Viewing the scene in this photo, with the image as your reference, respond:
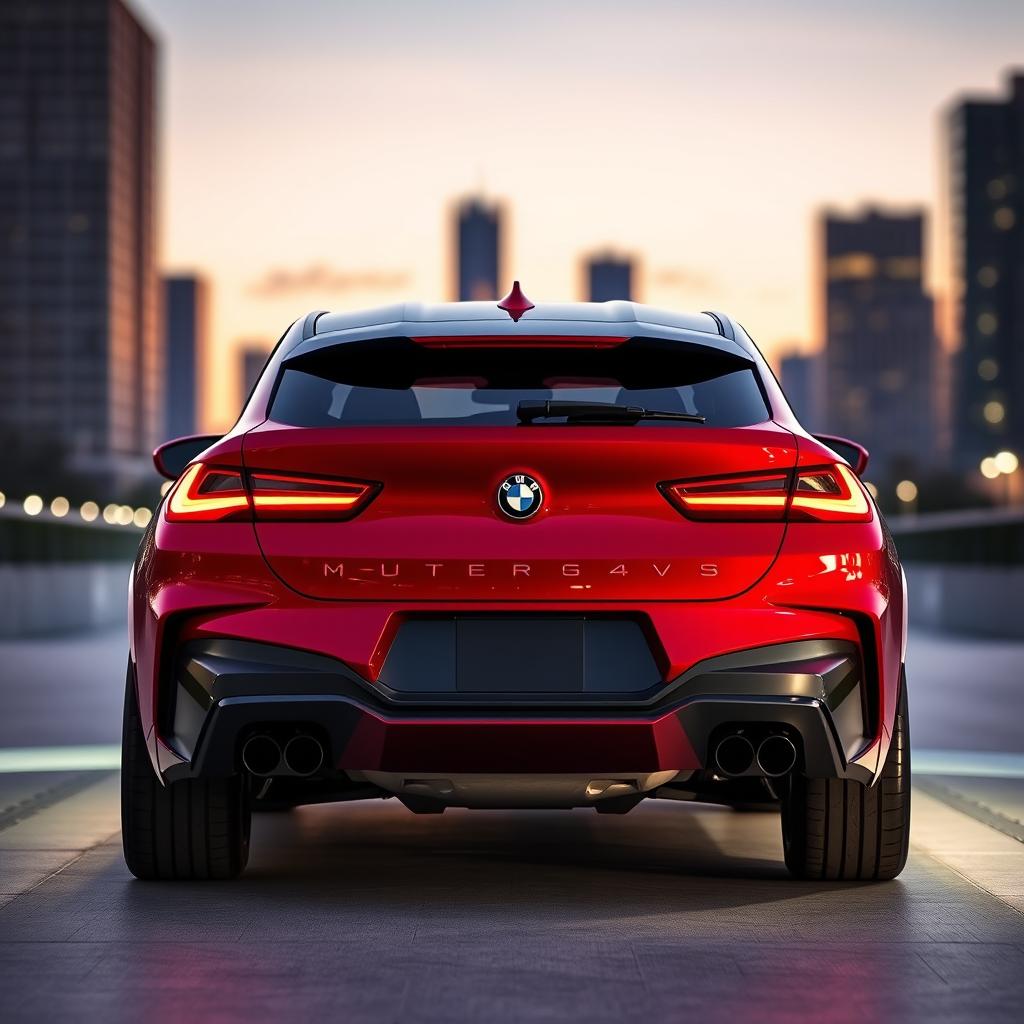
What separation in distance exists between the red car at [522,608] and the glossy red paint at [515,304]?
726 millimetres

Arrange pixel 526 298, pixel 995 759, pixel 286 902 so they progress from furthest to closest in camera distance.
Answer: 1. pixel 995 759
2. pixel 526 298
3. pixel 286 902

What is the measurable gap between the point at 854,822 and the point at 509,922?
1.14 m

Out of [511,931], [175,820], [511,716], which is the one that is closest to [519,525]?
[511,716]

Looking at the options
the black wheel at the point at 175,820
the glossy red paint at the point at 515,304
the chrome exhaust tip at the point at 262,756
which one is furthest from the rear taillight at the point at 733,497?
the black wheel at the point at 175,820

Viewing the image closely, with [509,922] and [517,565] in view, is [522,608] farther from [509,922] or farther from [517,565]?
[509,922]

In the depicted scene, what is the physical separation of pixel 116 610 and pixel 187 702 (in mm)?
32502

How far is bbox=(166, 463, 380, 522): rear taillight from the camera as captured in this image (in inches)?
222

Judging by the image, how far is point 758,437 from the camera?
573 cm

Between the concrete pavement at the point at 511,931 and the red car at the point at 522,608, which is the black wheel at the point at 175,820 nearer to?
the concrete pavement at the point at 511,931

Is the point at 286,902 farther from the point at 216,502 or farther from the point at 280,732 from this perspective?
the point at 216,502

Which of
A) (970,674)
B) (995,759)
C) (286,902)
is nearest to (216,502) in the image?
(286,902)

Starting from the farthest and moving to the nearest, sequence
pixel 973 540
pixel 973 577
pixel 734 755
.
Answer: pixel 973 540, pixel 973 577, pixel 734 755

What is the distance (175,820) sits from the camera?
6.27 meters

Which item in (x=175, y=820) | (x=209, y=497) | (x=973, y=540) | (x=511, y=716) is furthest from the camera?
(x=973, y=540)
